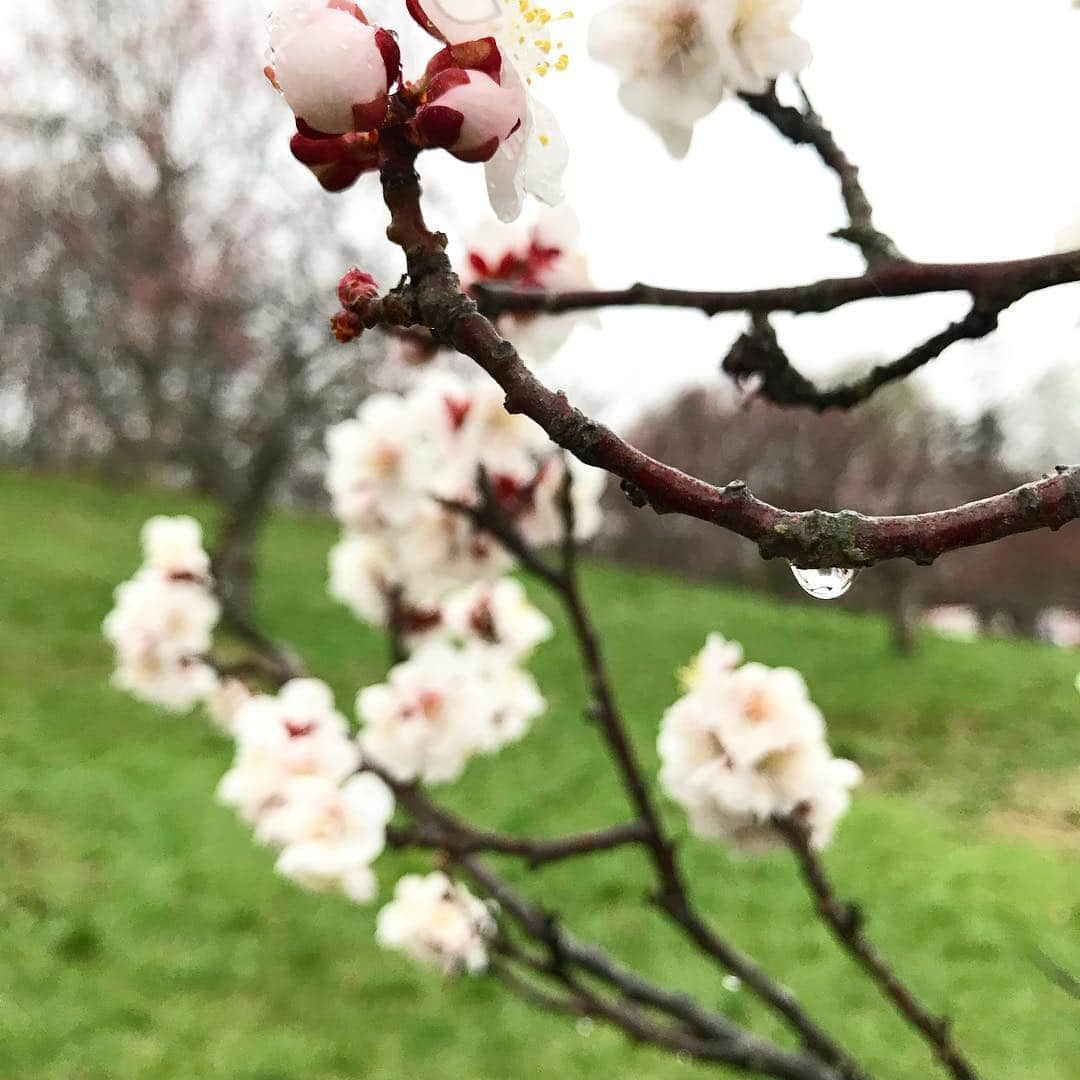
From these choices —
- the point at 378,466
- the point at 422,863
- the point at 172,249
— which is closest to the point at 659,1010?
the point at 378,466

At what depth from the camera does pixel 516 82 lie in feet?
1.19

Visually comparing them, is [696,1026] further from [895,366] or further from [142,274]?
[142,274]

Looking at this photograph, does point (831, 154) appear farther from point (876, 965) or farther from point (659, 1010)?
point (659, 1010)

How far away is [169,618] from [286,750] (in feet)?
1.12

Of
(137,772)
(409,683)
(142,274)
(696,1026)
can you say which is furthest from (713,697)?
(142,274)

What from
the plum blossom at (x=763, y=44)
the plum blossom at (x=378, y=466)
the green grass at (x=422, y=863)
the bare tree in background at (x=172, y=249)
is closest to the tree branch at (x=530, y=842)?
the plum blossom at (x=378, y=466)

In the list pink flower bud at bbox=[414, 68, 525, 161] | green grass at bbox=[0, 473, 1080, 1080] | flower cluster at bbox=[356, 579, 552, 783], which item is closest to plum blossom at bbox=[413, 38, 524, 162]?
pink flower bud at bbox=[414, 68, 525, 161]

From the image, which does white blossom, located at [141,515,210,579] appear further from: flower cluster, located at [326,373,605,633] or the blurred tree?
the blurred tree

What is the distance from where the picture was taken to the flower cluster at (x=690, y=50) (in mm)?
533

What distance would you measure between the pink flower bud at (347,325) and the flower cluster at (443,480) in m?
0.69

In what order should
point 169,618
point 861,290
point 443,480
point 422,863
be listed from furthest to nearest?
point 422,863 < point 169,618 < point 443,480 < point 861,290

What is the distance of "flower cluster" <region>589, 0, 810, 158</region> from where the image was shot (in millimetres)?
533

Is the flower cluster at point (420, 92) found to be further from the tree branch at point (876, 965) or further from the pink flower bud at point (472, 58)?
the tree branch at point (876, 965)

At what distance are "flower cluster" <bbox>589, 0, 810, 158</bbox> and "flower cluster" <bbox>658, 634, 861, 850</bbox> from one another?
44 centimetres
